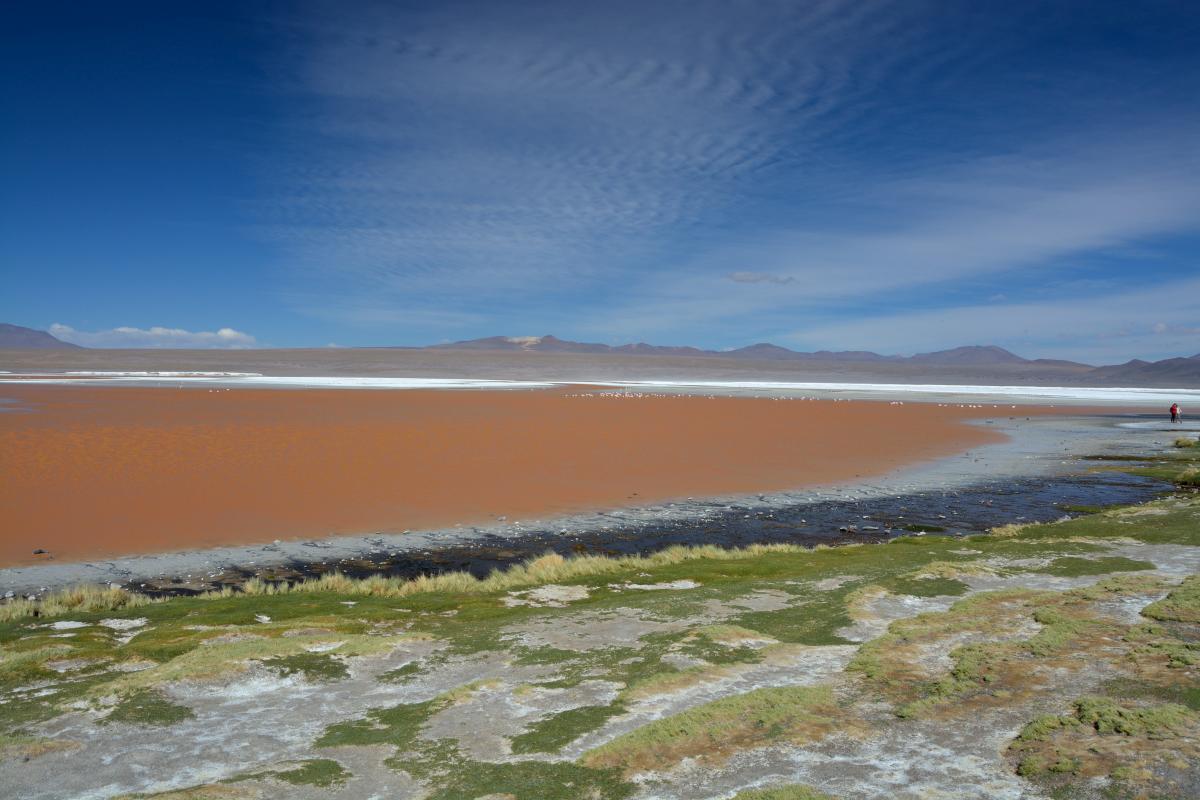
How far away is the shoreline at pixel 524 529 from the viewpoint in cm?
1505

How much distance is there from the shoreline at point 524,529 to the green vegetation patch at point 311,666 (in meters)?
6.88

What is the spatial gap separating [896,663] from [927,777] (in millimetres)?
2348

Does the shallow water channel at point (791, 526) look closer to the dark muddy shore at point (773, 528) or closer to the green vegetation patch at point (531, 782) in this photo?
the dark muddy shore at point (773, 528)

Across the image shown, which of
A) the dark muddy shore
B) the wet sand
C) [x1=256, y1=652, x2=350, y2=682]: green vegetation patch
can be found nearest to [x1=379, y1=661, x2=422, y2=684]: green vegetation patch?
[x1=256, y1=652, x2=350, y2=682]: green vegetation patch

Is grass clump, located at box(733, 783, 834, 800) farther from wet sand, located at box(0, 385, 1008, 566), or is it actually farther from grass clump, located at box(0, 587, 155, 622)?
wet sand, located at box(0, 385, 1008, 566)

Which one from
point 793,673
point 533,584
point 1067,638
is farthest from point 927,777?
point 533,584

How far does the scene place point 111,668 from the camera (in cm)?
866

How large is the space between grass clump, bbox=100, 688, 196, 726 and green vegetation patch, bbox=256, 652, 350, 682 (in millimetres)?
1084

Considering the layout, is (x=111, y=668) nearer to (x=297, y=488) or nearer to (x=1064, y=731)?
(x=1064, y=731)

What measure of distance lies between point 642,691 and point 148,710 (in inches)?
177

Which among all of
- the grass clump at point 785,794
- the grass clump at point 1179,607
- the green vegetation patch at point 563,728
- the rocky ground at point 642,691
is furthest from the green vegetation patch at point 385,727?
the grass clump at point 1179,607

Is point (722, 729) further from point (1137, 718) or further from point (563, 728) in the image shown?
point (1137, 718)

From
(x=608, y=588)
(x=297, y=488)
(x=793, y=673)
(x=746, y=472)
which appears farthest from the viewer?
Result: (x=746, y=472)

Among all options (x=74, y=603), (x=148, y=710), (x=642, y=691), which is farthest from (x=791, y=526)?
(x=148, y=710)
